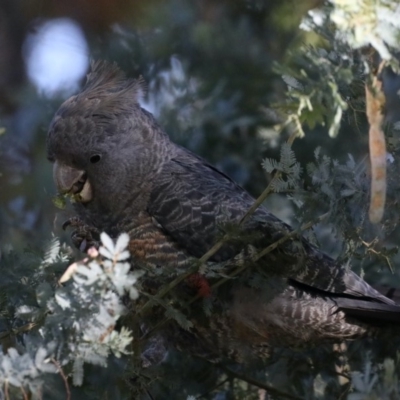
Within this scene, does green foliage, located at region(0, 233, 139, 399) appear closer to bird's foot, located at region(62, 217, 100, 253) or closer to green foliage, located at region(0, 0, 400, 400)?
green foliage, located at region(0, 0, 400, 400)

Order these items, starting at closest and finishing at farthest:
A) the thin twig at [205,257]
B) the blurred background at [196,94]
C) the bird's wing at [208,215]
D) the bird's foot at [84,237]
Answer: the thin twig at [205,257] < the bird's foot at [84,237] < the bird's wing at [208,215] < the blurred background at [196,94]

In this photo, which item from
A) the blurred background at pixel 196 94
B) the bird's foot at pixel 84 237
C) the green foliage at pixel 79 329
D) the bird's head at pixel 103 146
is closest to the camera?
the green foliage at pixel 79 329

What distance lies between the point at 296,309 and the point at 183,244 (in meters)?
0.53

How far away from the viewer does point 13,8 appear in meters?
7.15

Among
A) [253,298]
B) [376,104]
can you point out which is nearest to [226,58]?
[253,298]

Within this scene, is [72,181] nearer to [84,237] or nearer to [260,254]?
[84,237]

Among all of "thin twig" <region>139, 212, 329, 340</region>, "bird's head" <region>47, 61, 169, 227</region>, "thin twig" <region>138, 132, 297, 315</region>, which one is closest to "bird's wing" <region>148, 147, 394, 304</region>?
"bird's head" <region>47, 61, 169, 227</region>

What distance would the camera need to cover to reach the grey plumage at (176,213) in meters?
3.24

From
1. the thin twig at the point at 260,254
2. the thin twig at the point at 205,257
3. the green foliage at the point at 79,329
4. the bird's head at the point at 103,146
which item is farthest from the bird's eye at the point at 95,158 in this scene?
the green foliage at the point at 79,329

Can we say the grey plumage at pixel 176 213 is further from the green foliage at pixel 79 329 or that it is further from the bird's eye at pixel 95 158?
the green foliage at pixel 79 329

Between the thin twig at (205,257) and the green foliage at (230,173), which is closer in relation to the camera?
the green foliage at (230,173)

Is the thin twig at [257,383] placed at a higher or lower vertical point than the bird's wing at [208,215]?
lower

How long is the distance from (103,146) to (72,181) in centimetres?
20

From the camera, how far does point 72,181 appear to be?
3.49 meters
